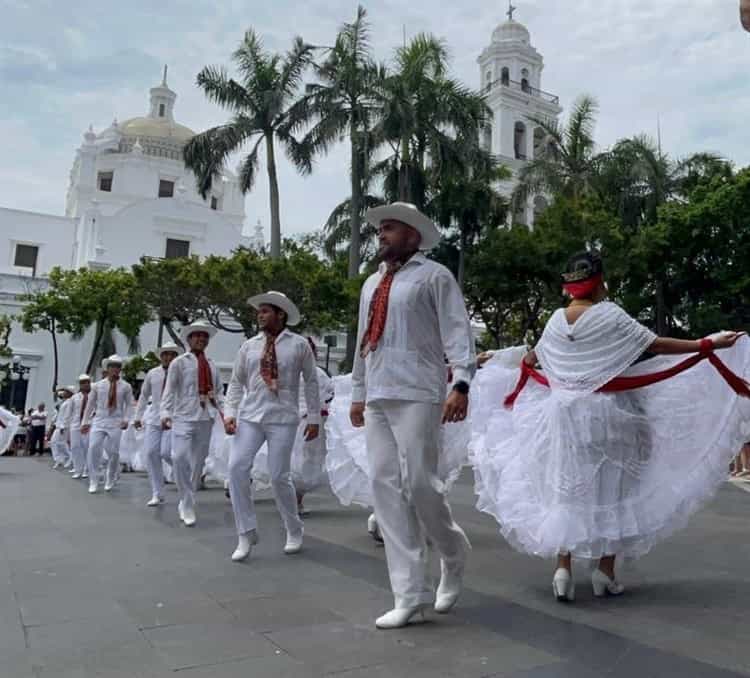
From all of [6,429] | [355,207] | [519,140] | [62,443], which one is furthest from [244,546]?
[519,140]

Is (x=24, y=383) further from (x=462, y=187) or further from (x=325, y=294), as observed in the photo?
(x=462, y=187)

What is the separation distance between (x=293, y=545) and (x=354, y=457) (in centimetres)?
114

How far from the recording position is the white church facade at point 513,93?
48.7 m

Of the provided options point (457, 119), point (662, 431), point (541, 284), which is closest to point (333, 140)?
point (457, 119)

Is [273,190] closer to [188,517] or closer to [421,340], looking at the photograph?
[188,517]

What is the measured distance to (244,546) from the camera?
17.6 feet

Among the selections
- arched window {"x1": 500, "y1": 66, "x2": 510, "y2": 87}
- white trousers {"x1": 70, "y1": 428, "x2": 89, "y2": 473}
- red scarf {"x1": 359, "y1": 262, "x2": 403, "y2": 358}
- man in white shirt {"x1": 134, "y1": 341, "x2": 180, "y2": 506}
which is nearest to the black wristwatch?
red scarf {"x1": 359, "y1": 262, "x2": 403, "y2": 358}

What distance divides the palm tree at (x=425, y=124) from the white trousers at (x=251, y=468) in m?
19.2

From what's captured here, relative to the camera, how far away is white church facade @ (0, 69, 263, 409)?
38.8 metres

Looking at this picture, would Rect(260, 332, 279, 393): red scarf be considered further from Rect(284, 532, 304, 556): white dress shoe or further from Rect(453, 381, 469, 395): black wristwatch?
Rect(453, 381, 469, 395): black wristwatch

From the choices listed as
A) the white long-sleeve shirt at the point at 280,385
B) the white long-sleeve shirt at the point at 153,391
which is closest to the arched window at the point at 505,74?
the white long-sleeve shirt at the point at 153,391

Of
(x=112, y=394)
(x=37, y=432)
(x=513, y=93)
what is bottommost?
(x=37, y=432)

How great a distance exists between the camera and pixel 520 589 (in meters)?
4.46

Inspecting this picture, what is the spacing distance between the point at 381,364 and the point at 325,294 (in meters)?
20.3
